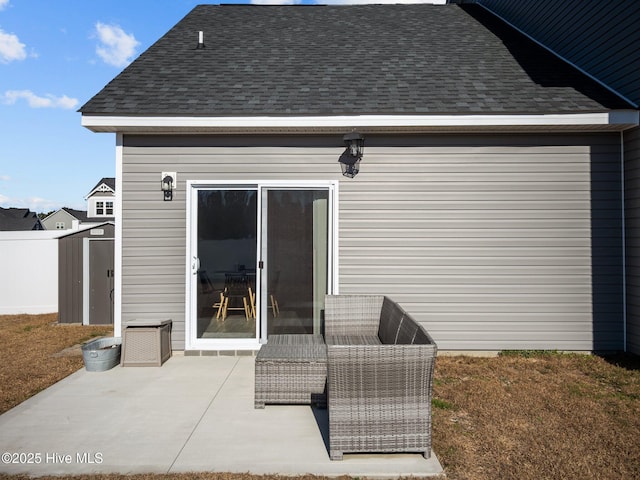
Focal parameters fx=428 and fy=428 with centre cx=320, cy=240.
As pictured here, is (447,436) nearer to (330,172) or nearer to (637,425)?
(637,425)

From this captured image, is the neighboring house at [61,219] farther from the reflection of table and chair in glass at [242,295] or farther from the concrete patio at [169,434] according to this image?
the concrete patio at [169,434]

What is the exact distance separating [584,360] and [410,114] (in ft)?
11.5

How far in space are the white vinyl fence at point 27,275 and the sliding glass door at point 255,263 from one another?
4641 millimetres

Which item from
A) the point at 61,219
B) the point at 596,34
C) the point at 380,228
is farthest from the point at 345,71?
the point at 61,219

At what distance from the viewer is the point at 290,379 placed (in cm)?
366

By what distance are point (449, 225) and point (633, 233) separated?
82.5 inches

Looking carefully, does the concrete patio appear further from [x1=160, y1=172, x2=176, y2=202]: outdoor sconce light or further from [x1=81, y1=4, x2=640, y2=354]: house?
[x1=160, y1=172, x2=176, y2=202]: outdoor sconce light

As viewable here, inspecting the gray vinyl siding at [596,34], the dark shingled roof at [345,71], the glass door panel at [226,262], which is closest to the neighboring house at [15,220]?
the dark shingled roof at [345,71]

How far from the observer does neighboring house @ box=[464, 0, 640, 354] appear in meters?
4.94

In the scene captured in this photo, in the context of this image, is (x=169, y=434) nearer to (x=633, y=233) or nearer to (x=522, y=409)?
(x=522, y=409)

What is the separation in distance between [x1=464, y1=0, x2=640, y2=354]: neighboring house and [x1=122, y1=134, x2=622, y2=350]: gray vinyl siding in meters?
0.21

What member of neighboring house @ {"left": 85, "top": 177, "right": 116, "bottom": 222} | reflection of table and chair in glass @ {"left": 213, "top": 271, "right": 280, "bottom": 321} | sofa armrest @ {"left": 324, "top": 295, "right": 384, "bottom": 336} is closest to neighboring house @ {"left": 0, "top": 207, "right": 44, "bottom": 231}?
neighboring house @ {"left": 85, "top": 177, "right": 116, "bottom": 222}

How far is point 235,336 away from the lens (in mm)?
5270

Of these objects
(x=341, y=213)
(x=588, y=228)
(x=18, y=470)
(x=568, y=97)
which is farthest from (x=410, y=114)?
(x=18, y=470)
